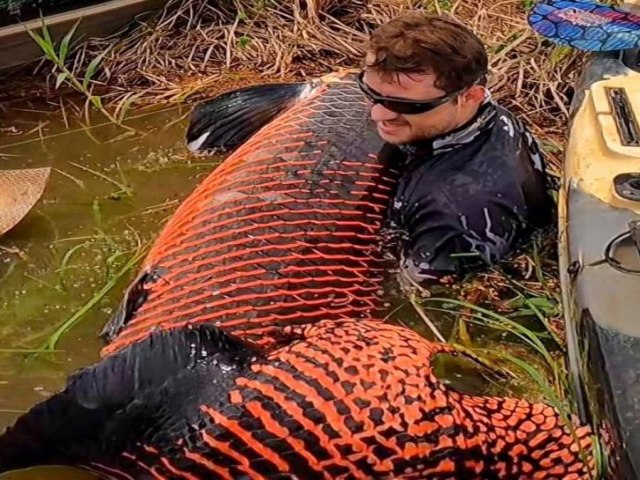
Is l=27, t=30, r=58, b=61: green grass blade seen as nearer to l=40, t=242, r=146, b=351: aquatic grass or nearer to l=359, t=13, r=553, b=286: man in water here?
l=40, t=242, r=146, b=351: aquatic grass

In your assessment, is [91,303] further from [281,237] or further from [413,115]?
[413,115]

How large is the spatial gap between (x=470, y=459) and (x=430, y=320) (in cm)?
114

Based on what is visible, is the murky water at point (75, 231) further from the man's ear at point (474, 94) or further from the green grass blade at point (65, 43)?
the man's ear at point (474, 94)

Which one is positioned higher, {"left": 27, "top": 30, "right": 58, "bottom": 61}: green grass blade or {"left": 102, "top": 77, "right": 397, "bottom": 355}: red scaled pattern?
{"left": 102, "top": 77, "right": 397, "bottom": 355}: red scaled pattern

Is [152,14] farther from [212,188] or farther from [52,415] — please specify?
[52,415]

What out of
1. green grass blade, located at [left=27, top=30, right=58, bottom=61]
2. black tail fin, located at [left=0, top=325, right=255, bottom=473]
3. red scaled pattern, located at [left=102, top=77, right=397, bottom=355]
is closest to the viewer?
black tail fin, located at [left=0, top=325, right=255, bottom=473]

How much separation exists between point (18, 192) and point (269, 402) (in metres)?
2.33

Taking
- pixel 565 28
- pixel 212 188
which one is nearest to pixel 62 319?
pixel 212 188

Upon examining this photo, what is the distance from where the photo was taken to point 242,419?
7.59 ft

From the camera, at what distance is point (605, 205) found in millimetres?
3297

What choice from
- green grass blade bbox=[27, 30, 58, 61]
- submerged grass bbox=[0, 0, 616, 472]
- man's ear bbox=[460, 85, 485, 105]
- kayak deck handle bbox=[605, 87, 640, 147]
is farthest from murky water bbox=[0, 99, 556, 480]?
kayak deck handle bbox=[605, 87, 640, 147]

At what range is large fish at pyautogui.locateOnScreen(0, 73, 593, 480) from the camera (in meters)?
2.31

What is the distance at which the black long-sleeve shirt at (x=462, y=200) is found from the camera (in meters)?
3.50

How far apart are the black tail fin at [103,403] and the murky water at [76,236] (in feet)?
1.08
